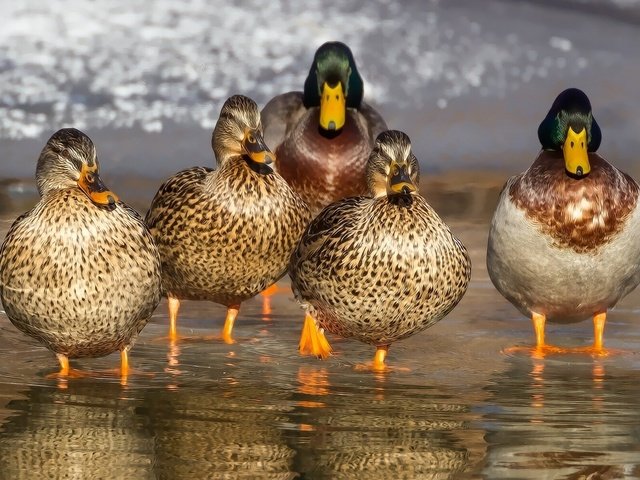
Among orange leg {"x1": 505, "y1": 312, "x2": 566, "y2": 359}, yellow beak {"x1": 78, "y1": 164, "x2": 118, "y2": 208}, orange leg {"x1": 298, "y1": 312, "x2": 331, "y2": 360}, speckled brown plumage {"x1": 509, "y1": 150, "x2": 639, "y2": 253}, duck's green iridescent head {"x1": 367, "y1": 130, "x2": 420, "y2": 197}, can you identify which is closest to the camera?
yellow beak {"x1": 78, "y1": 164, "x2": 118, "y2": 208}

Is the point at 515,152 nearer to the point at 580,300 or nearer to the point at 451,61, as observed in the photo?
the point at 451,61

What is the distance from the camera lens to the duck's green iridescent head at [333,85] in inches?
328

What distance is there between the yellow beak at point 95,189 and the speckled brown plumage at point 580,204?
1.78 meters

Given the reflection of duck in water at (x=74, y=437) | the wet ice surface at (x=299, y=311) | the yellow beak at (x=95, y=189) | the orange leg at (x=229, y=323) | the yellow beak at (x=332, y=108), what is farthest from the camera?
the yellow beak at (x=332, y=108)

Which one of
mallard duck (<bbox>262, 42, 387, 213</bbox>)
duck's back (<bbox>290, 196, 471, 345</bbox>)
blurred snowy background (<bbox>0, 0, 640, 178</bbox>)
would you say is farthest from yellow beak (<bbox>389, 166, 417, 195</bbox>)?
blurred snowy background (<bbox>0, 0, 640, 178</bbox>)

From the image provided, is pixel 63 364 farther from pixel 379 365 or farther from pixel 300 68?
pixel 300 68

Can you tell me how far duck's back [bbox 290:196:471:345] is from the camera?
632 cm

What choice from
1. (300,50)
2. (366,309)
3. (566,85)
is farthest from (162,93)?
(366,309)

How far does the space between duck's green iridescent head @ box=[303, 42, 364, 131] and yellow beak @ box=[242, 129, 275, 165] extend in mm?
1350

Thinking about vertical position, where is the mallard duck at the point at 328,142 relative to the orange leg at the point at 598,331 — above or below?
above

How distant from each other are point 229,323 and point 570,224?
1451mm

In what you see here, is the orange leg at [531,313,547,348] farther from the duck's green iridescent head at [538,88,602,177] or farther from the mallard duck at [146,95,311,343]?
the mallard duck at [146,95,311,343]

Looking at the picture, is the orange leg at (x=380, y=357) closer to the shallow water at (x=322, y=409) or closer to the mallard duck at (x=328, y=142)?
the shallow water at (x=322, y=409)

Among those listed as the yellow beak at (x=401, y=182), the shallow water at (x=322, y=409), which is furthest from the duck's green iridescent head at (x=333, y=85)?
the yellow beak at (x=401, y=182)
